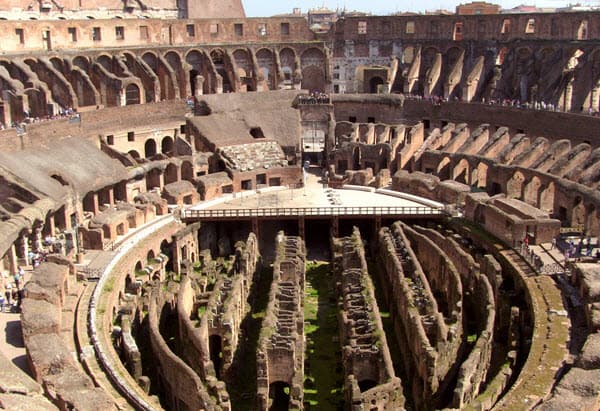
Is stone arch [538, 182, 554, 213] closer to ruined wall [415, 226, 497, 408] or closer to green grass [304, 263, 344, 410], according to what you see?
ruined wall [415, 226, 497, 408]

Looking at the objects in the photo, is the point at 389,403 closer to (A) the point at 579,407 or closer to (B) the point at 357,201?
(A) the point at 579,407

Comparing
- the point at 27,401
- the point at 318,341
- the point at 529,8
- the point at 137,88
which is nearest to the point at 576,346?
the point at 318,341

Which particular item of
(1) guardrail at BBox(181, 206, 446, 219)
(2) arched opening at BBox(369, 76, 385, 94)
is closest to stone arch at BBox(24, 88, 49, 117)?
(1) guardrail at BBox(181, 206, 446, 219)

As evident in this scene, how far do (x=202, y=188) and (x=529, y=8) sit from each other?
81863 millimetres

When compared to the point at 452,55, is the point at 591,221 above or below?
below

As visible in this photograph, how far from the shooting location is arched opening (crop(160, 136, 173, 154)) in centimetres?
5472

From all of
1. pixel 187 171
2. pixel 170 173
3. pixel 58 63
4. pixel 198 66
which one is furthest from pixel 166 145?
pixel 198 66

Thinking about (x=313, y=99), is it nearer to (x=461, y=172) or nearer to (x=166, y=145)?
(x=166, y=145)

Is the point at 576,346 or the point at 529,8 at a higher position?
the point at 529,8

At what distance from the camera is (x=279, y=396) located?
2702 centimetres

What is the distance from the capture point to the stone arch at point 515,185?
4431 centimetres

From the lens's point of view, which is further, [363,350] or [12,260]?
[12,260]

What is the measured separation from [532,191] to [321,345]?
1882cm

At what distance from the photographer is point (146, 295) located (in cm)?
3412
